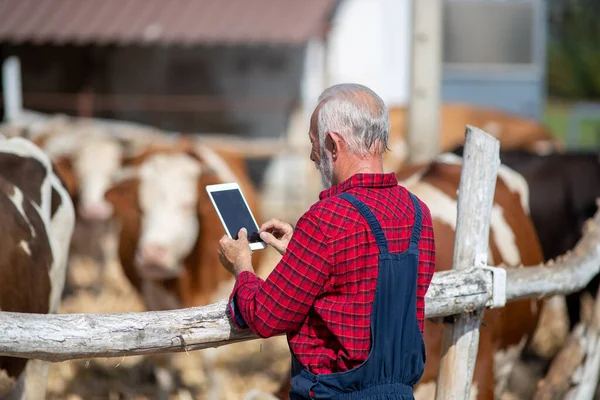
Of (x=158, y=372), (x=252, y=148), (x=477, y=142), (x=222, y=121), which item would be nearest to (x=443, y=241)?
(x=477, y=142)

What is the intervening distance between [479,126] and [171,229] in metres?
6.17

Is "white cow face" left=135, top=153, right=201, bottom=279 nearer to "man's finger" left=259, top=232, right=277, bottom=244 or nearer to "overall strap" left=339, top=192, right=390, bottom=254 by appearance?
"man's finger" left=259, top=232, right=277, bottom=244

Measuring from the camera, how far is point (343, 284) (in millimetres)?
2084

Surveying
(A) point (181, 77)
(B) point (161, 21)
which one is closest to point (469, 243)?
(B) point (161, 21)

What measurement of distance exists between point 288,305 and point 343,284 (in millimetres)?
147

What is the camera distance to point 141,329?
2.25 m

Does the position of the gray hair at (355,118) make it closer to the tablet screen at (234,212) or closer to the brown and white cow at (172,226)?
the tablet screen at (234,212)

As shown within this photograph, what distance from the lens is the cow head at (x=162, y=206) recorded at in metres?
5.01

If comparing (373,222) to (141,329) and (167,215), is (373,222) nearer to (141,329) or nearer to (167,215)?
(141,329)

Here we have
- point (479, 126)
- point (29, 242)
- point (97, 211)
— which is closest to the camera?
point (29, 242)

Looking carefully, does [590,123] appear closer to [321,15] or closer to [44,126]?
[321,15]

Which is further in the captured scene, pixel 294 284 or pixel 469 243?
pixel 469 243

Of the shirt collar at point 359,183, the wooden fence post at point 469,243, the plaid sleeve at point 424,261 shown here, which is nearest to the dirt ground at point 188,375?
the wooden fence post at point 469,243

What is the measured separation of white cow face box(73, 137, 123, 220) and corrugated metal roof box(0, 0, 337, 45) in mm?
5173
